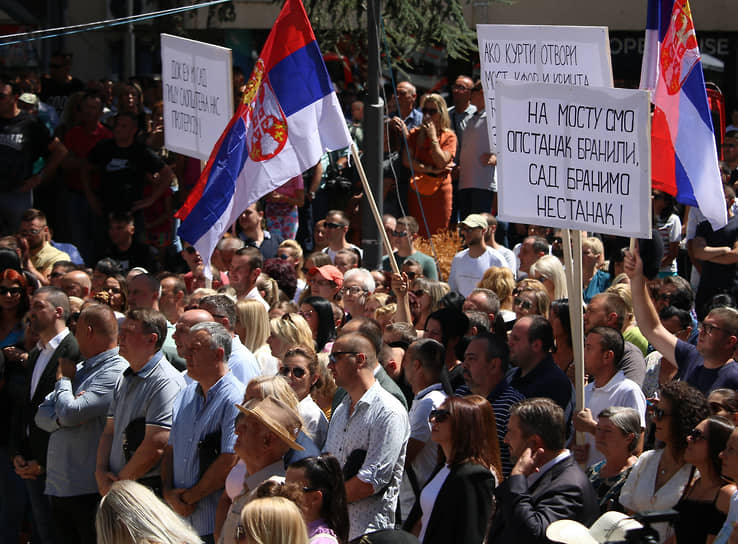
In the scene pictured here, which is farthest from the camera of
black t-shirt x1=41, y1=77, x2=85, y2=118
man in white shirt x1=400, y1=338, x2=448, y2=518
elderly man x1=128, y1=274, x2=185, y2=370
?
black t-shirt x1=41, y1=77, x2=85, y2=118

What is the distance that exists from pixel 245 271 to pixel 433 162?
4.16m

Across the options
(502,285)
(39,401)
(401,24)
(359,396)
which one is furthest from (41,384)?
(401,24)

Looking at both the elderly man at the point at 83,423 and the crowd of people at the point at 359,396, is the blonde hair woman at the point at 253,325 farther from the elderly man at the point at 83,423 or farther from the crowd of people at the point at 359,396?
the elderly man at the point at 83,423

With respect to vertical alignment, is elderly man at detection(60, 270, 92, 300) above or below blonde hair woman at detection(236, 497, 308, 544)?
below

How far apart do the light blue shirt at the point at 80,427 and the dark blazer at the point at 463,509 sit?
2500mm

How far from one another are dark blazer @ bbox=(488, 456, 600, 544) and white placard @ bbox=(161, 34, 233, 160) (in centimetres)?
494

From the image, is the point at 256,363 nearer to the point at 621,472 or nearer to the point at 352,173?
the point at 621,472

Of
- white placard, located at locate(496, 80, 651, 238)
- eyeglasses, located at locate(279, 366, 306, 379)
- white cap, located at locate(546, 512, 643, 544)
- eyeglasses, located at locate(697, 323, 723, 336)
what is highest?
white placard, located at locate(496, 80, 651, 238)

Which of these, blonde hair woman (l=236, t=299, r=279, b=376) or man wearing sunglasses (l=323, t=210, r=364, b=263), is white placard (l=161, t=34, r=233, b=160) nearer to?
man wearing sunglasses (l=323, t=210, r=364, b=263)

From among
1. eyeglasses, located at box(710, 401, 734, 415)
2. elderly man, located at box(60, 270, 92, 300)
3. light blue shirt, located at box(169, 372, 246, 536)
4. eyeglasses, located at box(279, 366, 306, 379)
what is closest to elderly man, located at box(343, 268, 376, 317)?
elderly man, located at box(60, 270, 92, 300)

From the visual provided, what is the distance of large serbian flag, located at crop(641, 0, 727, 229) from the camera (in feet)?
22.8

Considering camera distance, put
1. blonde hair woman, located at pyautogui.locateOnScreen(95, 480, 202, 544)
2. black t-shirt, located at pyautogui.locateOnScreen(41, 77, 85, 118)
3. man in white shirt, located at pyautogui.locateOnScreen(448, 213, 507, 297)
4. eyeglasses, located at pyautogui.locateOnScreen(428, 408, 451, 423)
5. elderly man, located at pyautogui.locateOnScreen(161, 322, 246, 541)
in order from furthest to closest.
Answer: black t-shirt, located at pyautogui.locateOnScreen(41, 77, 85, 118)
man in white shirt, located at pyautogui.locateOnScreen(448, 213, 507, 297)
elderly man, located at pyautogui.locateOnScreen(161, 322, 246, 541)
eyeglasses, located at pyautogui.locateOnScreen(428, 408, 451, 423)
blonde hair woman, located at pyautogui.locateOnScreen(95, 480, 202, 544)

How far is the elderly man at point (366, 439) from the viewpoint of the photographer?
227 inches

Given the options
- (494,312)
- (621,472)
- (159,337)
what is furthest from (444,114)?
(621,472)
